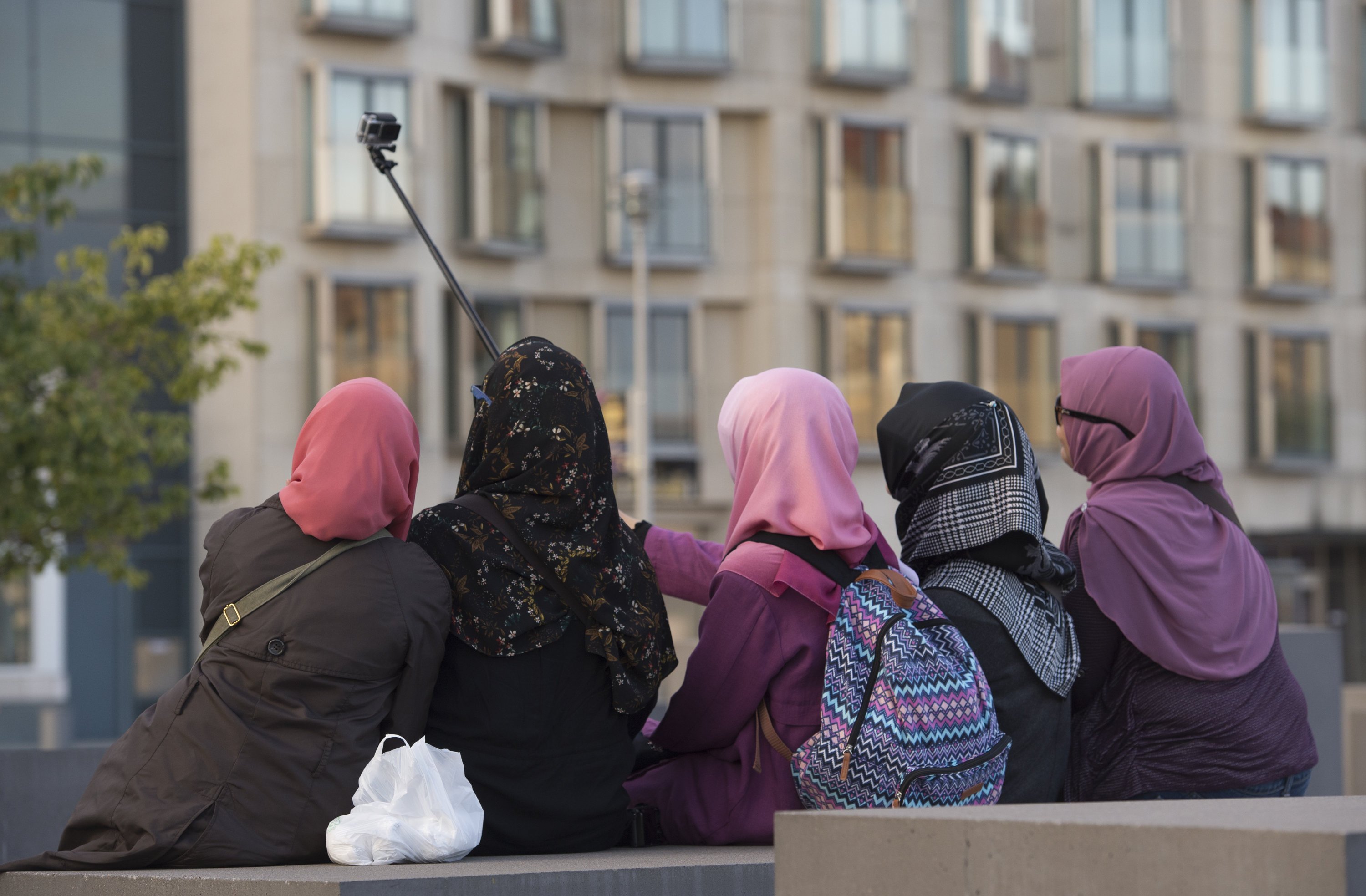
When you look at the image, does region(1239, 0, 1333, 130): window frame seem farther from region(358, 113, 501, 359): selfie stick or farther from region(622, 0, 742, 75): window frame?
region(358, 113, 501, 359): selfie stick

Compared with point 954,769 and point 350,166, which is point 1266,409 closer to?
point 350,166

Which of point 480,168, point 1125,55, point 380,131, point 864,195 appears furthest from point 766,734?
point 1125,55

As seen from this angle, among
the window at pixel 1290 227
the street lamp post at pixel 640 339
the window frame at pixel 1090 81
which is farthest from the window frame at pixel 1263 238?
the street lamp post at pixel 640 339

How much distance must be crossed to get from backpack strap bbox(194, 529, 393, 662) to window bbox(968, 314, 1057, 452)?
3031cm

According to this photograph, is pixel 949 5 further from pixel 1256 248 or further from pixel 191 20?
pixel 191 20

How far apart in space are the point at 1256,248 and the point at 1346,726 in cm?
2592

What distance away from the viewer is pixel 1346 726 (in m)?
12.4

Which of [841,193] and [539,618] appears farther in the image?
[841,193]

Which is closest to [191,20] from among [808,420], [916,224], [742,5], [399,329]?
[399,329]

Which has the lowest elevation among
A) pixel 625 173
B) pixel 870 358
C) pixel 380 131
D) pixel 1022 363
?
pixel 1022 363

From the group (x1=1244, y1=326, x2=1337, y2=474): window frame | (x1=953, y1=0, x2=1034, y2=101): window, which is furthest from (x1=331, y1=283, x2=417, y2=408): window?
(x1=1244, y1=326, x2=1337, y2=474): window frame

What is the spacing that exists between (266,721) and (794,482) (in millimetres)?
1413

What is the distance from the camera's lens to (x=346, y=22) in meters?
29.5

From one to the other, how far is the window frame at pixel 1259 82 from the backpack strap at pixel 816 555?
34.1 m
